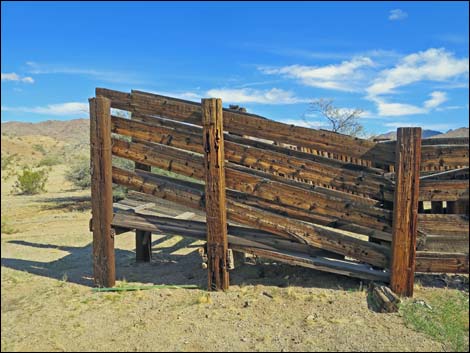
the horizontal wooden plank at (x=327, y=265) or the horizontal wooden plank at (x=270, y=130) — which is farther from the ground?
the horizontal wooden plank at (x=270, y=130)

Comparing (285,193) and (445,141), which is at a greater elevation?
(445,141)

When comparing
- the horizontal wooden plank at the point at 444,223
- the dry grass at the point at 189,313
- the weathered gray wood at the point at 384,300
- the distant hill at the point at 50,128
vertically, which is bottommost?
the dry grass at the point at 189,313

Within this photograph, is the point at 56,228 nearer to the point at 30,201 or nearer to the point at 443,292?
the point at 30,201

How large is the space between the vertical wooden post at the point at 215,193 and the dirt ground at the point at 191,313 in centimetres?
30

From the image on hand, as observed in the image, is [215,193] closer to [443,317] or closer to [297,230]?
[297,230]

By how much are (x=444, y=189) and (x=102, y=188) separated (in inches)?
159

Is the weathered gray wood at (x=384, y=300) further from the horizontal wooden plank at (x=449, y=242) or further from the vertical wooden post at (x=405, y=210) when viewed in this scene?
the horizontal wooden plank at (x=449, y=242)

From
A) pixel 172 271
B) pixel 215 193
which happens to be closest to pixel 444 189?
pixel 215 193

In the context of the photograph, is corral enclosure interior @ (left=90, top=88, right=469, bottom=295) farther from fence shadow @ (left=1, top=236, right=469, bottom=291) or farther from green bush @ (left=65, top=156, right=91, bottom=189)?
green bush @ (left=65, top=156, right=91, bottom=189)

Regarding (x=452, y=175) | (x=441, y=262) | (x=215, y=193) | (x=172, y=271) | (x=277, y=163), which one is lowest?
(x=172, y=271)

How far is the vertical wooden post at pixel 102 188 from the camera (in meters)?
4.86

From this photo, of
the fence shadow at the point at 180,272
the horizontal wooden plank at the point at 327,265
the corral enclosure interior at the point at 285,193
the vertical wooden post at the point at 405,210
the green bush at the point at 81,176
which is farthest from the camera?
the green bush at the point at 81,176

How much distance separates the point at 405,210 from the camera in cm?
411

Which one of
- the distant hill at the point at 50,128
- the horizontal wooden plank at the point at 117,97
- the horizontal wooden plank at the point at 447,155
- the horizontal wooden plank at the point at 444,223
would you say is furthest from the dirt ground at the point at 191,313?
the distant hill at the point at 50,128
